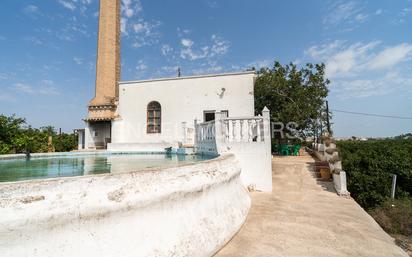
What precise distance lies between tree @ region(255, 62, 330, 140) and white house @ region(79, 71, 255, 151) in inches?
124

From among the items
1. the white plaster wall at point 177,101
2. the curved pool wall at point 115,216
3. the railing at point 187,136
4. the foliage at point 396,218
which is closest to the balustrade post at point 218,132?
the curved pool wall at point 115,216

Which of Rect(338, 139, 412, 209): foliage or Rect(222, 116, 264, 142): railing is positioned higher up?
Rect(222, 116, 264, 142): railing

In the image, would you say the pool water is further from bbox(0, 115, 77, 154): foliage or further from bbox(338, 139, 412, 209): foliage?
bbox(338, 139, 412, 209): foliage

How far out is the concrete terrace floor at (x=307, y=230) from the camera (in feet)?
11.0

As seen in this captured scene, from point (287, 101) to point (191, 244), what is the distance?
15.6 meters

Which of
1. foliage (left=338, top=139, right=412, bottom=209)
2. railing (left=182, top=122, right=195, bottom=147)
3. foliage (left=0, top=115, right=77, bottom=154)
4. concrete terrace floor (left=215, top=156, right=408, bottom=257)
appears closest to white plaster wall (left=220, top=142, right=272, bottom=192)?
concrete terrace floor (left=215, top=156, right=408, bottom=257)

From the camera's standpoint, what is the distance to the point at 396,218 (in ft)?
20.4

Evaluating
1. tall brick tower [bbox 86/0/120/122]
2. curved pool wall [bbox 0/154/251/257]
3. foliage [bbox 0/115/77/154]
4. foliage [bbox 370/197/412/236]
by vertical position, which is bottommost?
foliage [bbox 370/197/412/236]

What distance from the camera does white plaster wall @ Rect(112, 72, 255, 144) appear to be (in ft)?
46.0

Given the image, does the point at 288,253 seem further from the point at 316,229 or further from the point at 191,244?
the point at 191,244

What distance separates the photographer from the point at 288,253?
3.25 meters

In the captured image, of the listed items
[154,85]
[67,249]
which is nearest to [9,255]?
[67,249]

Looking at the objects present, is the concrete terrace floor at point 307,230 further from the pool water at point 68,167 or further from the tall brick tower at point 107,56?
the tall brick tower at point 107,56

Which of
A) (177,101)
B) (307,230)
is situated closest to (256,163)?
(307,230)
